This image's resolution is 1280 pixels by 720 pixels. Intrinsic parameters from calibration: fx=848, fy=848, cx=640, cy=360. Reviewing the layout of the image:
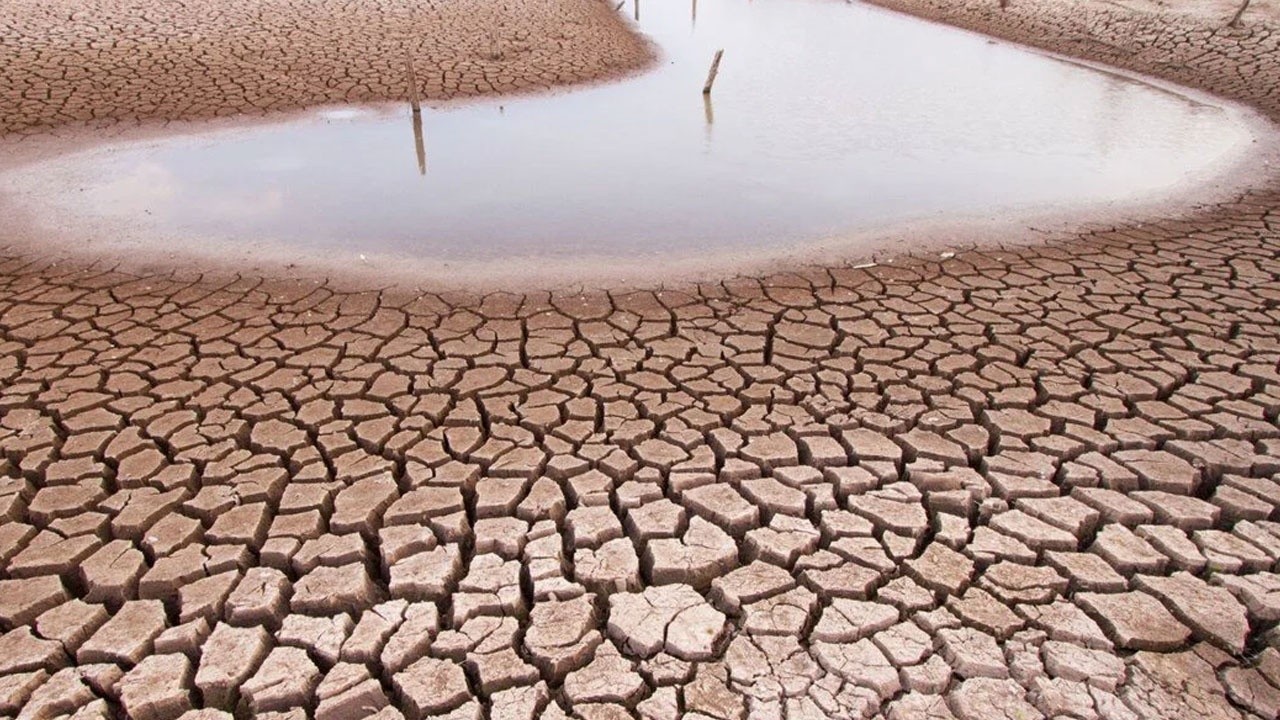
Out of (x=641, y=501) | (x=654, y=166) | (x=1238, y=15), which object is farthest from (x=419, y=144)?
(x=1238, y=15)

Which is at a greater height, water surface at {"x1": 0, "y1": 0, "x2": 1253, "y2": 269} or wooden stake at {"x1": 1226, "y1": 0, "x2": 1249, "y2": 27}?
wooden stake at {"x1": 1226, "y1": 0, "x2": 1249, "y2": 27}

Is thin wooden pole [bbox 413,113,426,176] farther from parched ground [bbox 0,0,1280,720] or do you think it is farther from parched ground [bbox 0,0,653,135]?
parched ground [bbox 0,0,1280,720]

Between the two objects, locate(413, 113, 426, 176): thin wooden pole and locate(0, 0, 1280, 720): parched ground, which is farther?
locate(413, 113, 426, 176): thin wooden pole

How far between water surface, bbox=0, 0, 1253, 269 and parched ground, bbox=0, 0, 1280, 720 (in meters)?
1.32

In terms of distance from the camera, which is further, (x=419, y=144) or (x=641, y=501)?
(x=419, y=144)

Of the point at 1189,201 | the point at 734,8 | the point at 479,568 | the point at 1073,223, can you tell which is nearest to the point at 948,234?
the point at 1073,223

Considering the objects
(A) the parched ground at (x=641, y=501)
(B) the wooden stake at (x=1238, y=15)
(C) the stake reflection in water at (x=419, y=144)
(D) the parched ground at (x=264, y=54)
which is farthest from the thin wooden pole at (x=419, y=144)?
(B) the wooden stake at (x=1238, y=15)

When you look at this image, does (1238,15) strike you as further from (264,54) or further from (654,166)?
(264,54)

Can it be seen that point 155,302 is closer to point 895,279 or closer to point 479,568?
point 479,568

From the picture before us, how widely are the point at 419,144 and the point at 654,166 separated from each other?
2310mm

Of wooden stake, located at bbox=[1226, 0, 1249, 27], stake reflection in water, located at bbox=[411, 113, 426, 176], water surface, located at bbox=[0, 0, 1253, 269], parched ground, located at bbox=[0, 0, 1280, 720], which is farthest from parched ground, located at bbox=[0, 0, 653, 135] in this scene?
wooden stake, located at bbox=[1226, 0, 1249, 27]

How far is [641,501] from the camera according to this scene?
313cm

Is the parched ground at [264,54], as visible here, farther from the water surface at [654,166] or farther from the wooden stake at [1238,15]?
the wooden stake at [1238,15]

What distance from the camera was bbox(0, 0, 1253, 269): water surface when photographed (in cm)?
613
